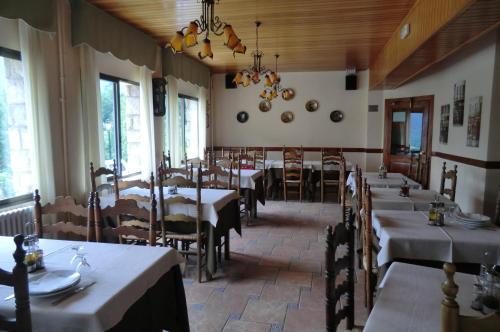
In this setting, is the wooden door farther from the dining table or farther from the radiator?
the radiator

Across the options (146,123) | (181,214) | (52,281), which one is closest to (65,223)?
(52,281)

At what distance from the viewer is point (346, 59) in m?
6.64

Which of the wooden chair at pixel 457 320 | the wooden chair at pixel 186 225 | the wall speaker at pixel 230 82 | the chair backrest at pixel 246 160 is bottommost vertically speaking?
the wooden chair at pixel 186 225

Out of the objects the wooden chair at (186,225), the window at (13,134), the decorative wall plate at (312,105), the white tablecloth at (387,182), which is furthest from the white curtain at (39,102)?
the decorative wall plate at (312,105)

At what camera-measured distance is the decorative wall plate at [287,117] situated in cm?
802

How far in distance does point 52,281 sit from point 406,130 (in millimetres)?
7077

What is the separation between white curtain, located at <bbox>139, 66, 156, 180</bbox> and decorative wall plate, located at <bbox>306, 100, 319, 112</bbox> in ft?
12.9

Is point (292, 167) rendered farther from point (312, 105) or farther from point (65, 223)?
point (65, 223)

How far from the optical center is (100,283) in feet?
4.72

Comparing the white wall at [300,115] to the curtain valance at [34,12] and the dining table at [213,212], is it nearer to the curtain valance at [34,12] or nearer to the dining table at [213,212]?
the dining table at [213,212]

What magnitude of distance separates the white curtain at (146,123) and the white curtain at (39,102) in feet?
5.83

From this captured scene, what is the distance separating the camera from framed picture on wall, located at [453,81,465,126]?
497 centimetres

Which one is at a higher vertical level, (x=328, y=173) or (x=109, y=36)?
(x=109, y=36)

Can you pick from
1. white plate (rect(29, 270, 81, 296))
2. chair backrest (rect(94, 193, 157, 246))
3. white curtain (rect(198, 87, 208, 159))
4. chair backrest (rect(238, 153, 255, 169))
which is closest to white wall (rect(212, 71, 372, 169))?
white curtain (rect(198, 87, 208, 159))
